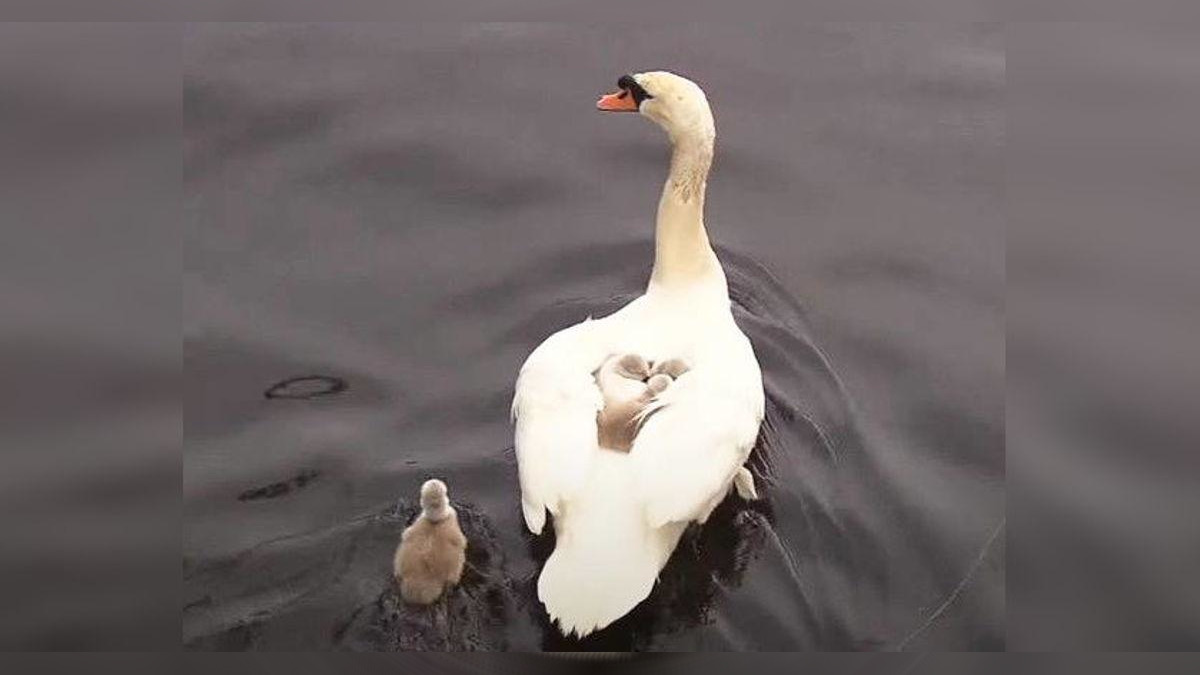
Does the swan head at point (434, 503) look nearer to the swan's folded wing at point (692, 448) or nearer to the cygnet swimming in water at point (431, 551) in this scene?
the cygnet swimming in water at point (431, 551)

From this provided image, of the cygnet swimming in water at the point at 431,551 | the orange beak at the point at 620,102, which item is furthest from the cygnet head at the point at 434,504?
the orange beak at the point at 620,102

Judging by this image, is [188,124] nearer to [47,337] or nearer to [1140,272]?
[47,337]

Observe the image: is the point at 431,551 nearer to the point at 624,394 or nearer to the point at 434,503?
the point at 434,503

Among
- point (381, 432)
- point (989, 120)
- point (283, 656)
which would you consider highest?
point (989, 120)

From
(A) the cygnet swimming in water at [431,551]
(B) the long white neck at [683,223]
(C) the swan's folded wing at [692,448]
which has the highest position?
(B) the long white neck at [683,223]

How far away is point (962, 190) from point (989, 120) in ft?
0.18

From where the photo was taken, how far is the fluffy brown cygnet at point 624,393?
1.22 metres

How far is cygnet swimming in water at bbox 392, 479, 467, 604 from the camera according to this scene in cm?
126

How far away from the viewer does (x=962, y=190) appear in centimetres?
133

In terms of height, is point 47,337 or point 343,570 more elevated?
point 47,337

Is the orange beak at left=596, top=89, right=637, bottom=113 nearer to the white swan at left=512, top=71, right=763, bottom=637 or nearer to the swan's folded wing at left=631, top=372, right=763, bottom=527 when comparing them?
the white swan at left=512, top=71, right=763, bottom=637

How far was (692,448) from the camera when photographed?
1228 mm

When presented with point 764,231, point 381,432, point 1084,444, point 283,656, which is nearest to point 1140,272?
point 1084,444

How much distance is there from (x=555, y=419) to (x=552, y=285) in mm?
139
